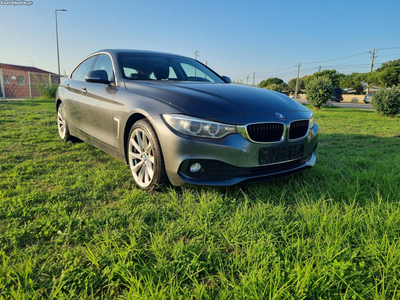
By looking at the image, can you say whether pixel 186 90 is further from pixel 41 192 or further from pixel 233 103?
pixel 41 192

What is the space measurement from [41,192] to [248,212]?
1828mm

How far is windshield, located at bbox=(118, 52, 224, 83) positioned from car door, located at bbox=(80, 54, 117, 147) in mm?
206

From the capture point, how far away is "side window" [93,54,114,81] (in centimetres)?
325


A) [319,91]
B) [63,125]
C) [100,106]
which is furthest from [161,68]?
[319,91]

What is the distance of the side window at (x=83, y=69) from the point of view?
4.09 m

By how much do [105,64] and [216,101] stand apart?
191 centimetres

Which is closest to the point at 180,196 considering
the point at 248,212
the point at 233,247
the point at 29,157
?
the point at 248,212

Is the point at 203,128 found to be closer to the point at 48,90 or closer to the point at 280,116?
the point at 280,116

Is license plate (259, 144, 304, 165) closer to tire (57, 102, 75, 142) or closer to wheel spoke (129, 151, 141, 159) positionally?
wheel spoke (129, 151, 141, 159)

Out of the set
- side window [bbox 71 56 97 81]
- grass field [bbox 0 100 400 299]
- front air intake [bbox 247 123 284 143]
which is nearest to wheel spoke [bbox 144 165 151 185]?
grass field [bbox 0 100 400 299]

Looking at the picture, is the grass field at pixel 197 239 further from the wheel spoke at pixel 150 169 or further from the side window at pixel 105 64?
the side window at pixel 105 64

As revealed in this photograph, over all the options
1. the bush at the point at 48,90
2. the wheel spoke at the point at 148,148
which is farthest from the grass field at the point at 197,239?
the bush at the point at 48,90

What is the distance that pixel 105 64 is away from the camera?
358 centimetres

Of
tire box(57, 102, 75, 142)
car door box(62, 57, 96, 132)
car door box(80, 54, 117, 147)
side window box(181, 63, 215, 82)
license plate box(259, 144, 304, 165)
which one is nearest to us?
license plate box(259, 144, 304, 165)
